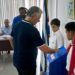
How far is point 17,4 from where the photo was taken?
8586 millimetres

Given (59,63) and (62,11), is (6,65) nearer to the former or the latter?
(62,11)

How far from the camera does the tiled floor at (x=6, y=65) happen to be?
204 inches

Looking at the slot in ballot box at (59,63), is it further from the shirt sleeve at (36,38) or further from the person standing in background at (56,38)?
the person standing in background at (56,38)

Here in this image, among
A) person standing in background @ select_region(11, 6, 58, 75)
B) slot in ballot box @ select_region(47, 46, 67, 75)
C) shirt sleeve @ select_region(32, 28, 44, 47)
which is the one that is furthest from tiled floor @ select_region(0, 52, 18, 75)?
shirt sleeve @ select_region(32, 28, 44, 47)

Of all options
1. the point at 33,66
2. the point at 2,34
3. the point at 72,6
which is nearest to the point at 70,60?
the point at 33,66

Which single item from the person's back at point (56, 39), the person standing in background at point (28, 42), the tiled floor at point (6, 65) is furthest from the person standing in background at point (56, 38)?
the tiled floor at point (6, 65)

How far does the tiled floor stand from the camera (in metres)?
5.18

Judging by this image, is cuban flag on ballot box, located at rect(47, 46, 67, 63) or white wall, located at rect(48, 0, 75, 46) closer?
cuban flag on ballot box, located at rect(47, 46, 67, 63)

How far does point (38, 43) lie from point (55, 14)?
2225 mm

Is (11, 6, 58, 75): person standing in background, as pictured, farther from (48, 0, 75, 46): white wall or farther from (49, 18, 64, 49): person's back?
(48, 0, 75, 46): white wall

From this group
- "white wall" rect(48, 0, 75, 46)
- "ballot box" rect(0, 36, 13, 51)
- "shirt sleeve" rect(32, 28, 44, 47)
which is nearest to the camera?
"shirt sleeve" rect(32, 28, 44, 47)

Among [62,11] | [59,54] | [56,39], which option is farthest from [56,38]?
[62,11]

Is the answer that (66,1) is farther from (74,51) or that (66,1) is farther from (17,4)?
(17,4)

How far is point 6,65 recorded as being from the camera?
19.2 feet
